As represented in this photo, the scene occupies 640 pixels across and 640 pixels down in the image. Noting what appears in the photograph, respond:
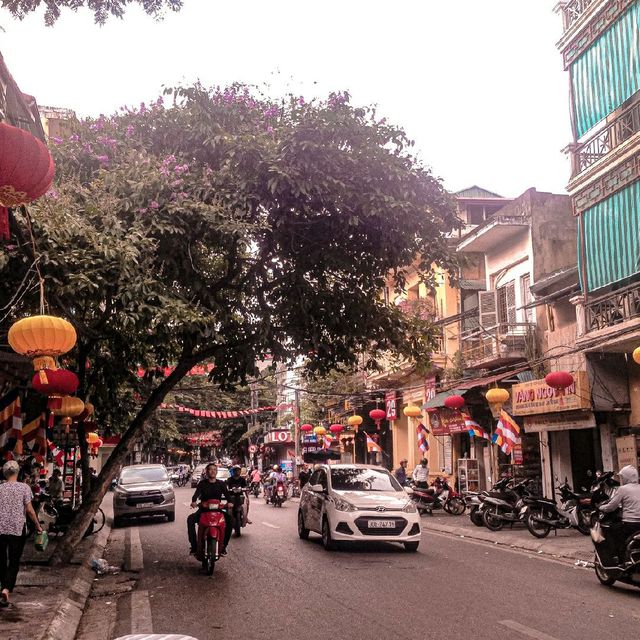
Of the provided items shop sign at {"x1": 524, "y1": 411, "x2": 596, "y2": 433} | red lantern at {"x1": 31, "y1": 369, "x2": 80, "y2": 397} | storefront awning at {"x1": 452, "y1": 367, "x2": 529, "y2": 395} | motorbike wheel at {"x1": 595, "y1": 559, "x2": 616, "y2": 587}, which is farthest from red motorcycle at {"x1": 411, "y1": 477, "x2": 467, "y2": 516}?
red lantern at {"x1": 31, "y1": 369, "x2": 80, "y2": 397}

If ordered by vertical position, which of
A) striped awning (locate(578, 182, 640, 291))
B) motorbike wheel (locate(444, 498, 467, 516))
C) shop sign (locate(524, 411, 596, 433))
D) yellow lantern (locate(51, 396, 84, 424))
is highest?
striped awning (locate(578, 182, 640, 291))

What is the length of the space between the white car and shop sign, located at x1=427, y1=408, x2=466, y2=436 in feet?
37.0

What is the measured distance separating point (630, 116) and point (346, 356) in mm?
8247

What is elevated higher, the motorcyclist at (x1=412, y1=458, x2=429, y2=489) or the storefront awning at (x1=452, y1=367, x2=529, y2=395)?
the storefront awning at (x1=452, y1=367, x2=529, y2=395)

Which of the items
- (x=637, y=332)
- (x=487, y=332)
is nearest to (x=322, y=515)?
(x=637, y=332)

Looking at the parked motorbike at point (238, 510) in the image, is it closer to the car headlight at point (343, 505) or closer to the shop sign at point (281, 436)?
the car headlight at point (343, 505)

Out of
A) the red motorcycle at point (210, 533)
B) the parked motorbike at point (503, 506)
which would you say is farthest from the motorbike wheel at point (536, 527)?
the red motorcycle at point (210, 533)

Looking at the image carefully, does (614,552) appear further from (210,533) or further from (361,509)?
(210,533)

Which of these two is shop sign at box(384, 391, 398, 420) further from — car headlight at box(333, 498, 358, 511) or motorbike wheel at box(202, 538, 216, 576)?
motorbike wheel at box(202, 538, 216, 576)

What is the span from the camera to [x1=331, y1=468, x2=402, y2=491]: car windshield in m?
14.4

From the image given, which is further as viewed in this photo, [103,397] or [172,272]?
[103,397]

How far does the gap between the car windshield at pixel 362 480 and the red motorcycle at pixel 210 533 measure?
3.35 m

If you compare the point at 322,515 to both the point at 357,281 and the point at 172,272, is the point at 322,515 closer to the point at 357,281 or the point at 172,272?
the point at 357,281

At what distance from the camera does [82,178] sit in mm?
12883
